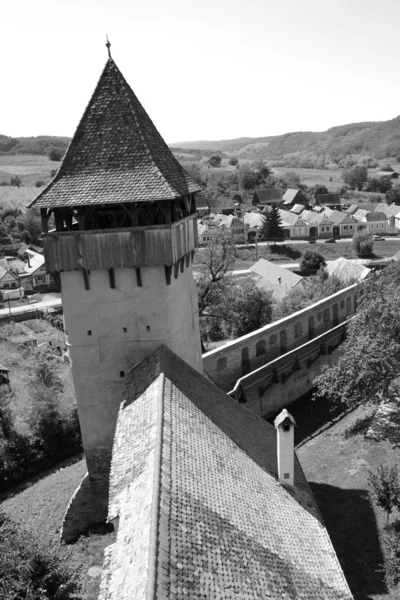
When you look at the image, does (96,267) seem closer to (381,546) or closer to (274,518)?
(274,518)

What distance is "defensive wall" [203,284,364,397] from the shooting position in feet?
90.1

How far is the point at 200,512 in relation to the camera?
10.8 m

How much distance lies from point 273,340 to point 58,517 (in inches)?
629

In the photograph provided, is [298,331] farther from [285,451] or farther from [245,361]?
[285,451]

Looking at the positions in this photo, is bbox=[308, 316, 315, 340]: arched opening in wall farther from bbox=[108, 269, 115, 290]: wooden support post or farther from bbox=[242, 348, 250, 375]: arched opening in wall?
bbox=[108, 269, 115, 290]: wooden support post

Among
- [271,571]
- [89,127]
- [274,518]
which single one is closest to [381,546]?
[274,518]

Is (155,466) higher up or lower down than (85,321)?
lower down

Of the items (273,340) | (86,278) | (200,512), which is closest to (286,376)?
(273,340)

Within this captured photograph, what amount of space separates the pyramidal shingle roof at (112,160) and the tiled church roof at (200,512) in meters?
5.45

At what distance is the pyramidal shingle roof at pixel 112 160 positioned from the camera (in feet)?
50.5

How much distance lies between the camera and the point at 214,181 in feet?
468

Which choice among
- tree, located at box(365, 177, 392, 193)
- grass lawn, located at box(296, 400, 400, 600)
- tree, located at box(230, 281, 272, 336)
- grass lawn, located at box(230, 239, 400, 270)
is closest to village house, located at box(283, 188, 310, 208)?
tree, located at box(365, 177, 392, 193)

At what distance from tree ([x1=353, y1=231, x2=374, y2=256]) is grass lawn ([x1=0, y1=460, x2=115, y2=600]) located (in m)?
64.3

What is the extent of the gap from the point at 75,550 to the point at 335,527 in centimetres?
883
